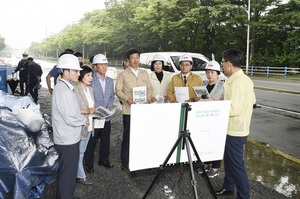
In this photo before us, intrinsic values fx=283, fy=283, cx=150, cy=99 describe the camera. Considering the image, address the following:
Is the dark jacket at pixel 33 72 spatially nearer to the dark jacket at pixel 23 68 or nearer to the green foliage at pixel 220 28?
the dark jacket at pixel 23 68

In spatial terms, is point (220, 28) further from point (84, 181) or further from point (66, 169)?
point (66, 169)

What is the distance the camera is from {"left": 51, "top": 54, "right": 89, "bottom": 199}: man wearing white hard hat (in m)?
2.77

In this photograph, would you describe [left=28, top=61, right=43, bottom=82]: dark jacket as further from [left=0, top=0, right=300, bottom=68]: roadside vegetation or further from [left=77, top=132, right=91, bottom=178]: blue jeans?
[left=0, top=0, right=300, bottom=68]: roadside vegetation

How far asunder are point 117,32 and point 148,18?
38.1 ft

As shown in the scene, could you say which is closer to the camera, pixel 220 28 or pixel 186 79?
pixel 186 79

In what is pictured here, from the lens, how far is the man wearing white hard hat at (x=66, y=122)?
9.09 ft

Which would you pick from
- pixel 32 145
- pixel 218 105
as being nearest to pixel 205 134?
pixel 218 105

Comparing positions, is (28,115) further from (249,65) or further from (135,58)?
(249,65)

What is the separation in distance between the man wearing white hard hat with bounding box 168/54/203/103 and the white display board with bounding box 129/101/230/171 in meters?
1.28

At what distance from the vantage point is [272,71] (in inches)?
964

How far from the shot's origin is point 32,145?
3.76 meters

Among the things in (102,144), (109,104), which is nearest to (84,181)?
(102,144)

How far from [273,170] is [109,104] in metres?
2.72

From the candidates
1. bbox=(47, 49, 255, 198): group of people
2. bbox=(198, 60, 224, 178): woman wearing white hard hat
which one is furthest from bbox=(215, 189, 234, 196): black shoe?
bbox=(198, 60, 224, 178): woman wearing white hard hat
